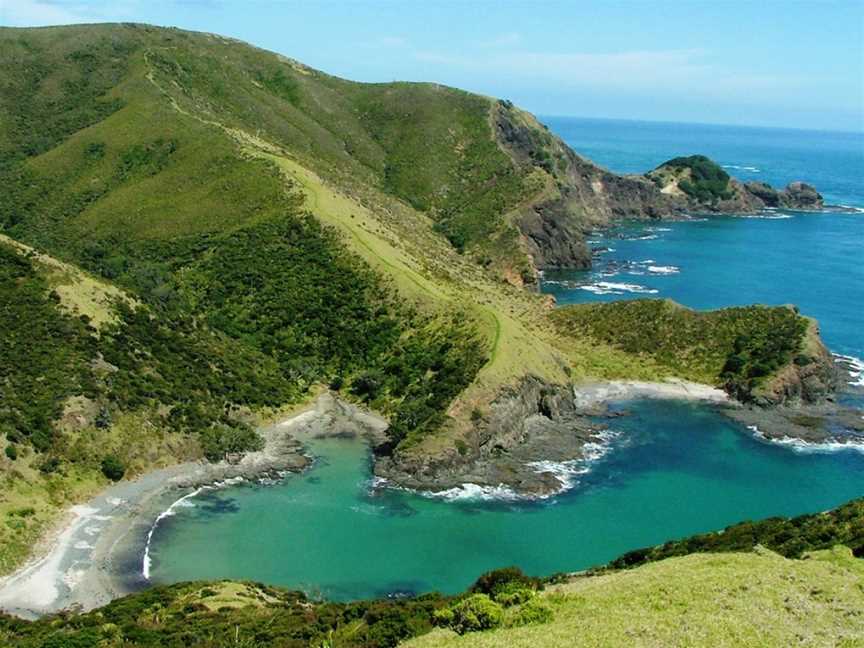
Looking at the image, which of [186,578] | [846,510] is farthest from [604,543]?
[186,578]

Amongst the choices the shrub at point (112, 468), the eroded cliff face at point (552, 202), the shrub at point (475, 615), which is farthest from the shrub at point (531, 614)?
the eroded cliff face at point (552, 202)

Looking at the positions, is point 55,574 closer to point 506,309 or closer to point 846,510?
point 846,510

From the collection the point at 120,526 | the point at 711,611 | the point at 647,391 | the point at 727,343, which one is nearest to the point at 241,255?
the point at 120,526

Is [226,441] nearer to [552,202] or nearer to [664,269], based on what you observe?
[552,202]

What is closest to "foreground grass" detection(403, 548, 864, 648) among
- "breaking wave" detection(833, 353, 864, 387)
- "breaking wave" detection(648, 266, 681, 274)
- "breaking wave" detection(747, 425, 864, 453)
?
"breaking wave" detection(747, 425, 864, 453)

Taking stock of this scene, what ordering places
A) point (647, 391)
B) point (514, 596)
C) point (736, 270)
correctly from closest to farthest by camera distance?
point (514, 596) < point (647, 391) < point (736, 270)

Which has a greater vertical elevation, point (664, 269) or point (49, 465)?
point (664, 269)
